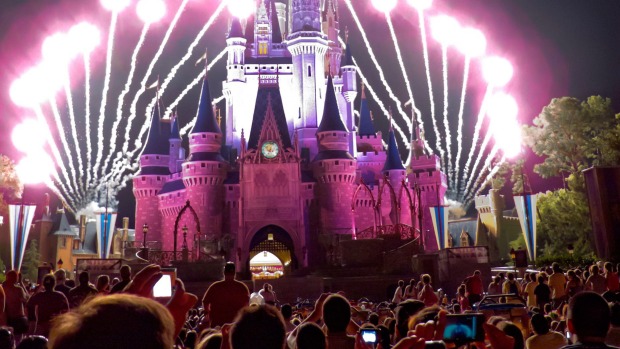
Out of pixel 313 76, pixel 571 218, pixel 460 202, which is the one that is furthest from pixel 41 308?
pixel 460 202

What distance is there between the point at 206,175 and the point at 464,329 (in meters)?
50.2

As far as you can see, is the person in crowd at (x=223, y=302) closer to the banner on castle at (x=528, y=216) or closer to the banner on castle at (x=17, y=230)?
the banner on castle at (x=17, y=230)

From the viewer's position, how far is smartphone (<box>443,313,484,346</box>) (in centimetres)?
497

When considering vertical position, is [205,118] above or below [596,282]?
above

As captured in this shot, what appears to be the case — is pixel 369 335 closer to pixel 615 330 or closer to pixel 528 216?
pixel 615 330

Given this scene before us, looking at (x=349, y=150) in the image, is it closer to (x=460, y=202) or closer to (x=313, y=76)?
(x=313, y=76)

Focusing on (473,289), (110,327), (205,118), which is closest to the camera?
(110,327)

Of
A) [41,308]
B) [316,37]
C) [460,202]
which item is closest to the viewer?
[41,308]

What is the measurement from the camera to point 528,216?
35188mm

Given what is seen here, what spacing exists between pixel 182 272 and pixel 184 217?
18802 mm

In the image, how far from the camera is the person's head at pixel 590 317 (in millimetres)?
3691

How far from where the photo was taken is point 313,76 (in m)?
60.4

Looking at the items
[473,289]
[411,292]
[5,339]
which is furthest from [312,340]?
[411,292]

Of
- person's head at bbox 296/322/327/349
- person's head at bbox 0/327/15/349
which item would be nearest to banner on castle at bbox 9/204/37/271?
person's head at bbox 0/327/15/349
